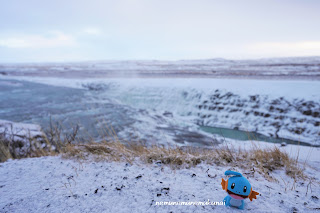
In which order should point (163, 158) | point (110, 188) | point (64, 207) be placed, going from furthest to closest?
point (163, 158), point (110, 188), point (64, 207)

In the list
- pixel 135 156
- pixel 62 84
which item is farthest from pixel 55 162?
pixel 62 84

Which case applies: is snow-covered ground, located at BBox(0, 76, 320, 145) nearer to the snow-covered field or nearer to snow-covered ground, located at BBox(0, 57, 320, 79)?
the snow-covered field

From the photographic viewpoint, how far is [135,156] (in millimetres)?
3201

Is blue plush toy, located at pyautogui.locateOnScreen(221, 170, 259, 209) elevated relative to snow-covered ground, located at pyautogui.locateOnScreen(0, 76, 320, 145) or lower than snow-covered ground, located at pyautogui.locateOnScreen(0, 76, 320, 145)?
elevated

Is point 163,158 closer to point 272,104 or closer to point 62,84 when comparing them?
point 272,104

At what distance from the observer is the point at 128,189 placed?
219 cm

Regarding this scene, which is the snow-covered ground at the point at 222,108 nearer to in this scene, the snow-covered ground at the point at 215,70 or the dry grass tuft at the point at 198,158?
the dry grass tuft at the point at 198,158

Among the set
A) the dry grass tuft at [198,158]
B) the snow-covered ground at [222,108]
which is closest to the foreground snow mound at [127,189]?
the dry grass tuft at [198,158]

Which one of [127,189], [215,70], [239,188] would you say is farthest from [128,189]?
[215,70]

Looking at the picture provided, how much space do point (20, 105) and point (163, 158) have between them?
33.3 ft

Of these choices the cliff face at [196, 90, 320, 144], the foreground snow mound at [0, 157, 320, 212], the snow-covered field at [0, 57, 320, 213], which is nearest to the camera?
the foreground snow mound at [0, 157, 320, 212]

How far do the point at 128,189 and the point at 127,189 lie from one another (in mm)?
11

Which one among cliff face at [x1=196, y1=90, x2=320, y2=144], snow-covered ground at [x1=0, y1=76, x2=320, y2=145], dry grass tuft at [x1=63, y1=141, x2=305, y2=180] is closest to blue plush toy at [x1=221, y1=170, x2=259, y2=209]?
dry grass tuft at [x1=63, y1=141, x2=305, y2=180]

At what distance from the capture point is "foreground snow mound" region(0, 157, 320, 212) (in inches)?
74.4
